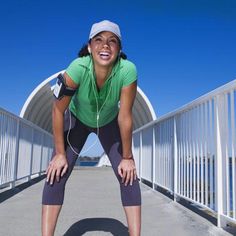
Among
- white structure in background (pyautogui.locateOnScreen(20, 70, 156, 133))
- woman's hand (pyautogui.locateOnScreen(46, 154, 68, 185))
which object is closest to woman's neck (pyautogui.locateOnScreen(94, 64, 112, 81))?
woman's hand (pyautogui.locateOnScreen(46, 154, 68, 185))

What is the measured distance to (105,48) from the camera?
2.23m

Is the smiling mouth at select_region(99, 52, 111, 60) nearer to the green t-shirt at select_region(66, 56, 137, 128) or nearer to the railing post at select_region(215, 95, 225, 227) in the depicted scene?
the green t-shirt at select_region(66, 56, 137, 128)

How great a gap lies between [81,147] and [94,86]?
510 millimetres

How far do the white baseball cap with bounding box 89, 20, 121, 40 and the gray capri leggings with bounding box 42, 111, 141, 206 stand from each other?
617 mm

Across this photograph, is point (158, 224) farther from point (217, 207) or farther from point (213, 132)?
point (213, 132)

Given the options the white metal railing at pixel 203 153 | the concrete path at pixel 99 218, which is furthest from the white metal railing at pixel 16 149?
the white metal railing at pixel 203 153

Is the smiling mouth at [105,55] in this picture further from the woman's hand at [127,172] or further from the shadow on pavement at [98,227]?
the shadow on pavement at [98,227]

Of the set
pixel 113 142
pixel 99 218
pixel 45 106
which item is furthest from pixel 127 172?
pixel 45 106

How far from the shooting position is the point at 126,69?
7.36ft

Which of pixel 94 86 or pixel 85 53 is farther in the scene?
pixel 85 53

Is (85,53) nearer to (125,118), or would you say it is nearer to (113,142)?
(125,118)

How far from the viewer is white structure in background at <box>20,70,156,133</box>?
13386mm

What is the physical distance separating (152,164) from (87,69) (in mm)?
4573

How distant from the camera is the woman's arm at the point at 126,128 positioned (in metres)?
2.25
